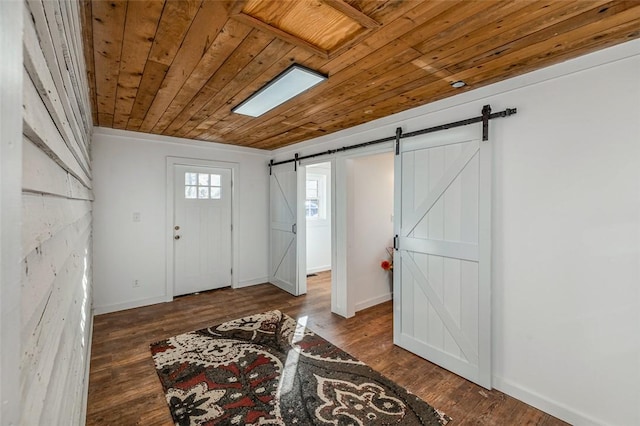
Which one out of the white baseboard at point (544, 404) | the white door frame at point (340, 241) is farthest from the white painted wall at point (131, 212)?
the white baseboard at point (544, 404)

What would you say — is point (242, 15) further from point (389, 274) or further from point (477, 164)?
point (389, 274)

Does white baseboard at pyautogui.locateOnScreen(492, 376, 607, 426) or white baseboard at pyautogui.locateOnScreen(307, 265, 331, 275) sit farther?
white baseboard at pyautogui.locateOnScreen(307, 265, 331, 275)

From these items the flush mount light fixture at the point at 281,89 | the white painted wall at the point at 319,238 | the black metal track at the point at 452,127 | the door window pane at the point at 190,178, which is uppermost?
the flush mount light fixture at the point at 281,89

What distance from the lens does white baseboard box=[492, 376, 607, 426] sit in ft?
6.21

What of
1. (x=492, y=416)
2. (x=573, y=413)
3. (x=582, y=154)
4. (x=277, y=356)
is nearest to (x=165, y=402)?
(x=277, y=356)

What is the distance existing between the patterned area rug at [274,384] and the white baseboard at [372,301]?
3.07 feet

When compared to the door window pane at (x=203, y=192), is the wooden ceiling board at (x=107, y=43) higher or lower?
higher

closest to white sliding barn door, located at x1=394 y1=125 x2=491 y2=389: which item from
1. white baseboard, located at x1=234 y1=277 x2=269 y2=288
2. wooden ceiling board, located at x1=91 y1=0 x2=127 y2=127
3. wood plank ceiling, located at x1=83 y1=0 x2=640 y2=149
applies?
wood plank ceiling, located at x1=83 y1=0 x2=640 y2=149

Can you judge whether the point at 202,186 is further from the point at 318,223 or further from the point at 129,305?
the point at 318,223

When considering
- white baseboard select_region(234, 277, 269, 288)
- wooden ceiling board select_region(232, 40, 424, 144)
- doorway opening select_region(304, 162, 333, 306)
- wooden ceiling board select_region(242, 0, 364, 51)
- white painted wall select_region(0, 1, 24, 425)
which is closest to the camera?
white painted wall select_region(0, 1, 24, 425)

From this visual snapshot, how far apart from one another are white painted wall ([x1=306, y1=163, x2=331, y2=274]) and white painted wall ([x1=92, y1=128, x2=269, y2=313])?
219cm

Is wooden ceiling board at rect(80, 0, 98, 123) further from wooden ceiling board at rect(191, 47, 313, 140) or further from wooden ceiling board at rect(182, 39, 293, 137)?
wooden ceiling board at rect(191, 47, 313, 140)

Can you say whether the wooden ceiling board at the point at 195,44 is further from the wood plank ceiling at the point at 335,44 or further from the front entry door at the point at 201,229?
the front entry door at the point at 201,229

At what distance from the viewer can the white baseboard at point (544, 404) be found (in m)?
1.89
